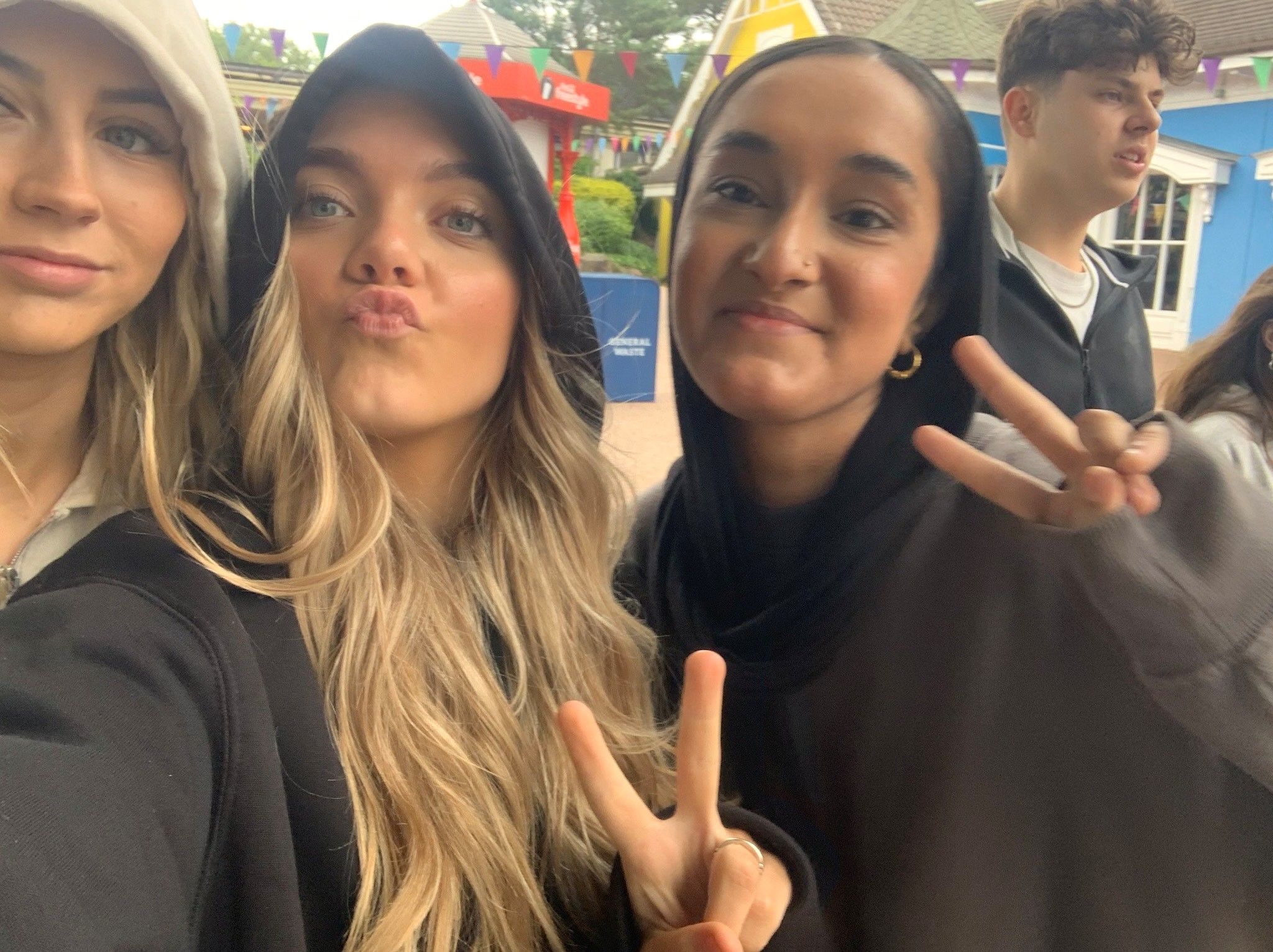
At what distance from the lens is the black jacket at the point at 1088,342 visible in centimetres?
170

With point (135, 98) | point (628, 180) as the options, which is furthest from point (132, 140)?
point (628, 180)

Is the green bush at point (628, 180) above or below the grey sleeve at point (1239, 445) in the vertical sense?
below

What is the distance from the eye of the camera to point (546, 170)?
25.8ft

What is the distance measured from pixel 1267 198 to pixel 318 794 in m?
6.09

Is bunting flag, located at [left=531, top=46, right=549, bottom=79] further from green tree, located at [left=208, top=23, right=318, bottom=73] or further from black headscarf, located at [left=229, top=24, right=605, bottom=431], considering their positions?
black headscarf, located at [left=229, top=24, right=605, bottom=431]

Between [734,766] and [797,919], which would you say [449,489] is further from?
[797,919]

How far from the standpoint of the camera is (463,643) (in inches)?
44.8

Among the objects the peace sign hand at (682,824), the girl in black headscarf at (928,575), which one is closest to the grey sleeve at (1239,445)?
the girl in black headscarf at (928,575)

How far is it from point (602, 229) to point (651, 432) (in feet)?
15.8

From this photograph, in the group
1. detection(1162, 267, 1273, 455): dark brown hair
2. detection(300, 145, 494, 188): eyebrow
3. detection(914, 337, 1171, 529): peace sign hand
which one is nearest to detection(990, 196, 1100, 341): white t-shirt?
detection(1162, 267, 1273, 455): dark brown hair

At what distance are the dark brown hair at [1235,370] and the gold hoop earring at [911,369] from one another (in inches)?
53.2

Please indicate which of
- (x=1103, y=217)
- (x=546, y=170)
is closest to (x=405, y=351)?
(x=1103, y=217)

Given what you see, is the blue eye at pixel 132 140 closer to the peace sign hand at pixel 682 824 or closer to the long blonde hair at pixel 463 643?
the long blonde hair at pixel 463 643

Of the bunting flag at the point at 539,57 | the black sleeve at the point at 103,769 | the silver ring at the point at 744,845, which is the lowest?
the silver ring at the point at 744,845
